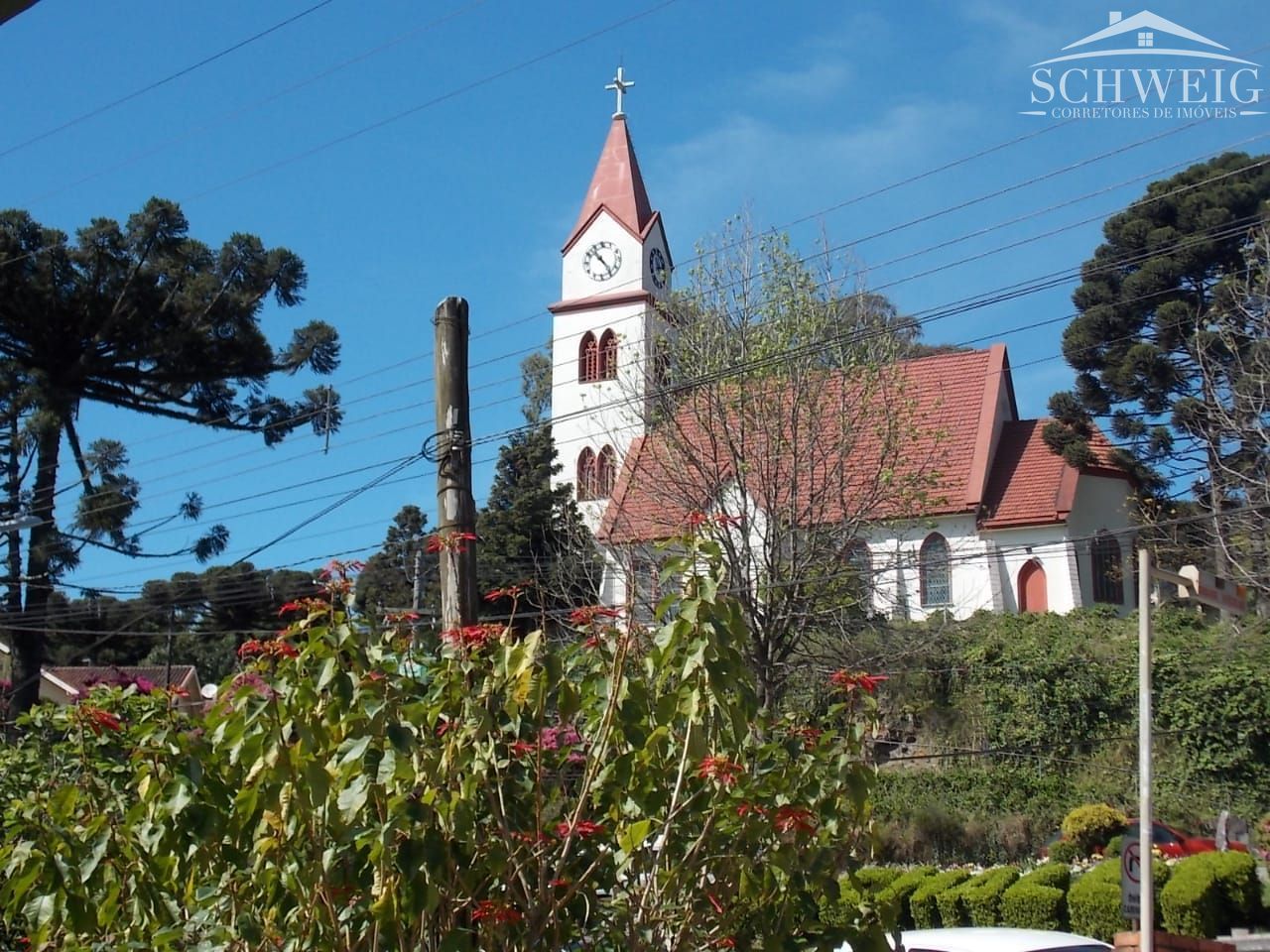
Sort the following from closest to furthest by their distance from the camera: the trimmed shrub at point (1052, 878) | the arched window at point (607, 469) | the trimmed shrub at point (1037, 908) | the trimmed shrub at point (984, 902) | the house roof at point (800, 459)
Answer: the trimmed shrub at point (1037, 908)
the trimmed shrub at point (984, 902)
the trimmed shrub at point (1052, 878)
the house roof at point (800, 459)
the arched window at point (607, 469)

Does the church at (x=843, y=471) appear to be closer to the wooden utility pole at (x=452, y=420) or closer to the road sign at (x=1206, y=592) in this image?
the wooden utility pole at (x=452, y=420)

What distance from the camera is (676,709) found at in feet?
18.0

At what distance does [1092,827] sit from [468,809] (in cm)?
2263

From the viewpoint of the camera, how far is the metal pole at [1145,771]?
32.3 ft

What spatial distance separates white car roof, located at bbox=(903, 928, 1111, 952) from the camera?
968 cm

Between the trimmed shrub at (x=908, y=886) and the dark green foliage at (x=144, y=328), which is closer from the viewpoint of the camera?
the trimmed shrub at (x=908, y=886)

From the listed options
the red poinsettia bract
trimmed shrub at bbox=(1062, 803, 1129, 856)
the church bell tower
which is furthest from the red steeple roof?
the red poinsettia bract

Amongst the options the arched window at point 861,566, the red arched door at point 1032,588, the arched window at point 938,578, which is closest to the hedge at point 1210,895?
the arched window at point 861,566

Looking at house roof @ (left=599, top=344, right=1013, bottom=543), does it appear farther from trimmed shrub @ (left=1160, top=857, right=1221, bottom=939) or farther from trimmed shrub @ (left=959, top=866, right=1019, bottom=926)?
trimmed shrub @ (left=1160, top=857, right=1221, bottom=939)

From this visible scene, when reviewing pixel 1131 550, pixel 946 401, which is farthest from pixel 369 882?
pixel 946 401

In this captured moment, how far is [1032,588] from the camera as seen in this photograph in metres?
40.5

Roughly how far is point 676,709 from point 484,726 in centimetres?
75

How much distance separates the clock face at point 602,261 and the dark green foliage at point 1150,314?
20.7 meters

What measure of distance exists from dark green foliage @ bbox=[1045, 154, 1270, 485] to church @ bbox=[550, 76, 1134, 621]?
191 centimetres
